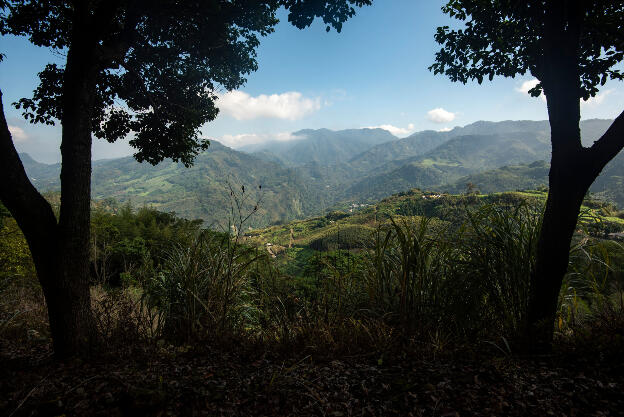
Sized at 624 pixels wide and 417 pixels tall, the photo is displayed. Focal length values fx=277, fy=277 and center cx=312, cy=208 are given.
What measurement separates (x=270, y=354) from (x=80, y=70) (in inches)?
119

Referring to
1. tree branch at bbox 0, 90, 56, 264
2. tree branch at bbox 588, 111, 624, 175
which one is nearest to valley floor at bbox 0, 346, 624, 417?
tree branch at bbox 0, 90, 56, 264

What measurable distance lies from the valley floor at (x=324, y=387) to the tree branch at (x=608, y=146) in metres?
1.31

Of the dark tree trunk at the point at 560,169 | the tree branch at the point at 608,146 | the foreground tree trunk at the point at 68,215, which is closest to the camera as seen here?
the tree branch at the point at 608,146

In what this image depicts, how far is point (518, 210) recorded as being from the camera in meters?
2.85

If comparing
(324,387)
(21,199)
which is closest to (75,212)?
(21,199)

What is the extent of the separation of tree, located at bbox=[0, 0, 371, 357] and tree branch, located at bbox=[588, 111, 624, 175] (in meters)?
2.73

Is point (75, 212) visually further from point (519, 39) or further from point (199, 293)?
point (519, 39)

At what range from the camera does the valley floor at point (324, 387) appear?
4.78 feet

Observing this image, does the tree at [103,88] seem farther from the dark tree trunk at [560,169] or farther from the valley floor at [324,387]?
the dark tree trunk at [560,169]

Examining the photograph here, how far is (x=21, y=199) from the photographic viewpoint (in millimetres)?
2193

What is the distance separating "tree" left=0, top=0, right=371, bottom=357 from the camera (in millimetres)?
2377

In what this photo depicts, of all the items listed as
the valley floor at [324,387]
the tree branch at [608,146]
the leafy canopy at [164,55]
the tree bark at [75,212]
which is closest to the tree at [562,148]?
the tree branch at [608,146]

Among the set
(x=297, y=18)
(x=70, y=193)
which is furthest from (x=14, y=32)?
(x=297, y=18)

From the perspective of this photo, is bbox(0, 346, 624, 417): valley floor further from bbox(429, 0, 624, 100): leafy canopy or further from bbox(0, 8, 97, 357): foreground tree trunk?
bbox(429, 0, 624, 100): leafy canopy
